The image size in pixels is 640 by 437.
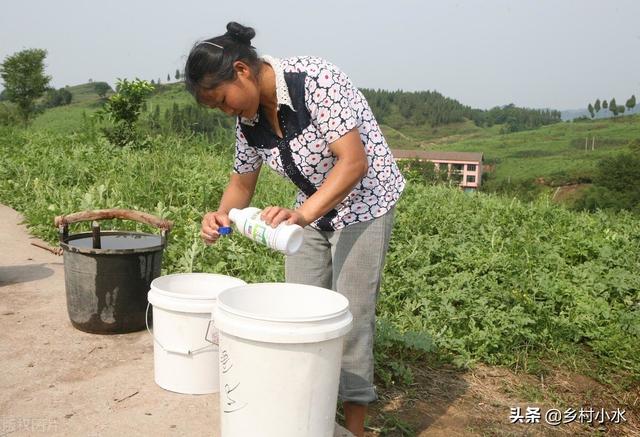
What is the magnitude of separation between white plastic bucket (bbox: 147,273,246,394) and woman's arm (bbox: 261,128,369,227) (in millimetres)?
677

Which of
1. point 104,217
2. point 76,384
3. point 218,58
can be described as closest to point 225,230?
point 218,58

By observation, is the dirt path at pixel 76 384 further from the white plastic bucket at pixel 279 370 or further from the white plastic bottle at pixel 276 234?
the white plastic bottle at pixel 276 234

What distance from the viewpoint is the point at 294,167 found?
234 cm

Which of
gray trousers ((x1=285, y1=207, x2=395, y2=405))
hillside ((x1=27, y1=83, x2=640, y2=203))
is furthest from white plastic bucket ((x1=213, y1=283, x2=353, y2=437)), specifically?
hillside ((x1=27, y1=83, x2=640, y2=203))

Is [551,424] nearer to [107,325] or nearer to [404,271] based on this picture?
[404,271]

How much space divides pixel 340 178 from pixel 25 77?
184ft

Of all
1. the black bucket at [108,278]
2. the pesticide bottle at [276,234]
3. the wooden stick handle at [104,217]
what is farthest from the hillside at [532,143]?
the pesticide bottle at [276,234]

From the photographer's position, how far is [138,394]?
8.81 ft

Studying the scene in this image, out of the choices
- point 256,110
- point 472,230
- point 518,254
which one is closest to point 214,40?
point 256,110

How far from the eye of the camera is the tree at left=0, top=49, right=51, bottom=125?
50.6m

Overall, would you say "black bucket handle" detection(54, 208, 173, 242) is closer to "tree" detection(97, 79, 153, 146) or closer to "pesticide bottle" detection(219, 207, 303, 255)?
"pesticide bottle" detection(219, 207, 303, 255)

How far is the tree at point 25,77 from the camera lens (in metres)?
50.6

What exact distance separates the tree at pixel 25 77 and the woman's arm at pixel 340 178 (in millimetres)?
53876

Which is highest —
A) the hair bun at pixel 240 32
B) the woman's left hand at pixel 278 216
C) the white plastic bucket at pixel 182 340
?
the hair bun at pixel 240 32
